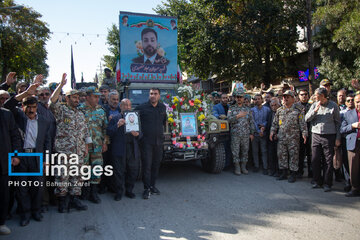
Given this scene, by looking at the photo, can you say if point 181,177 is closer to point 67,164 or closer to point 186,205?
point 186,205

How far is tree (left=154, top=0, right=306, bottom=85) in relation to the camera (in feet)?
50.2

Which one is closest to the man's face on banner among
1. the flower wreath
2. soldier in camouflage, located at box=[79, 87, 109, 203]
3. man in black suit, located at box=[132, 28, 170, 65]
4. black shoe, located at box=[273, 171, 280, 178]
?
man in black suit, located at box=[132, 28, 170, 65]

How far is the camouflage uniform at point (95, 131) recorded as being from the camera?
189 inches

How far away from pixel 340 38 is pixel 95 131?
37.7ft

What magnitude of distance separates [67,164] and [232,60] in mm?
14073

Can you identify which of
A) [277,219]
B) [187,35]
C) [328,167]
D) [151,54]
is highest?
[187,35]

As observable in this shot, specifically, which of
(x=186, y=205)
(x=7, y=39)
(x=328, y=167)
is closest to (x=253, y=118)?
(x=328, y=167)

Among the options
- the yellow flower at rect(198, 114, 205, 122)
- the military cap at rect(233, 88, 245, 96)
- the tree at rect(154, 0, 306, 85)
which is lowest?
the yellow flower at rect(198, 114, 205, 122)

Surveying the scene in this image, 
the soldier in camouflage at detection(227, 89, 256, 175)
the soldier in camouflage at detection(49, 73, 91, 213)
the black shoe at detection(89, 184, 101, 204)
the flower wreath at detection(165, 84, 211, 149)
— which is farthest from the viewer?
the soldier in camouflage at detection(227, 89, 256, 175)

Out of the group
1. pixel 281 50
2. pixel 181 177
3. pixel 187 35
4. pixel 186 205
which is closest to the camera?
pixel 186 205

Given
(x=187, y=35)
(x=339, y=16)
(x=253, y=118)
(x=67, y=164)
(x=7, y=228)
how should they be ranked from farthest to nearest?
(x=187, y=35)
(x=339, y=16)
(x=253, y=118)
(x=67, y=164)
(x=7, y=228)

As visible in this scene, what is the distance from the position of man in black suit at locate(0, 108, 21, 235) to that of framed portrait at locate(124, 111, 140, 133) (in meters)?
1.74

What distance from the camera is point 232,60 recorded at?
1680cm

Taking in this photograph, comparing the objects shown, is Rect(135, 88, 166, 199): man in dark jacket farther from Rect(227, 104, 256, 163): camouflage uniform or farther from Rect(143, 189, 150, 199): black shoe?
Rect(227, 104, 256, 163): camouflage uniform
